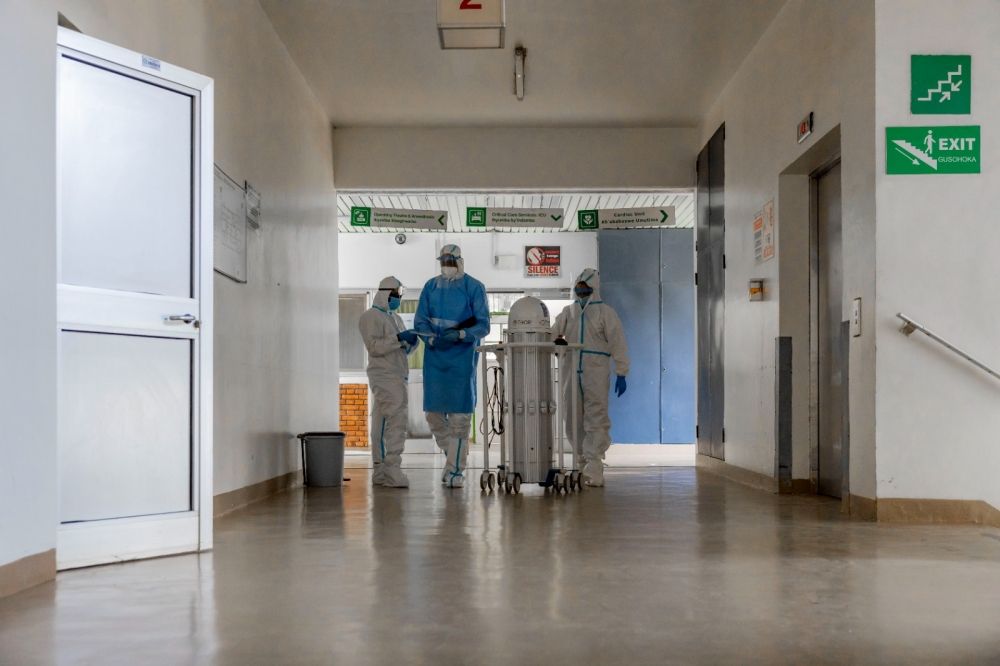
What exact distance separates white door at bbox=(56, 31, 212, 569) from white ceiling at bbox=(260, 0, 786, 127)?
3135mm

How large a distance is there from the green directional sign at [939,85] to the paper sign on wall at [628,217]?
5361 mm

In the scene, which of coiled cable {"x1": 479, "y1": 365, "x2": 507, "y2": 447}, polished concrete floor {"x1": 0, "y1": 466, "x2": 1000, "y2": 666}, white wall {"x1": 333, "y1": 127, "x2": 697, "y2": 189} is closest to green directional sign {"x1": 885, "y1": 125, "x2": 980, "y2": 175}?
polished concrete floor {"x1": 0, "y1": 466, "x2": 1000, "y2": 666}

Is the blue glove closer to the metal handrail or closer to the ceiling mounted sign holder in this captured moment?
the ceiling mounted sign holder

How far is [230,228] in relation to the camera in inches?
225

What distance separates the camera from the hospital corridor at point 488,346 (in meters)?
2.77

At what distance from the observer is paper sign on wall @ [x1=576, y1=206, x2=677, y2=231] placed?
10.3 meters

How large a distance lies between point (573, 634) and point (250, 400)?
4269 mm

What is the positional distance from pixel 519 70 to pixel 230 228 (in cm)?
322

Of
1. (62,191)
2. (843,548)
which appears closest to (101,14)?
(62,191)

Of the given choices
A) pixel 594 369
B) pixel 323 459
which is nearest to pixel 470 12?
pixel 594 369

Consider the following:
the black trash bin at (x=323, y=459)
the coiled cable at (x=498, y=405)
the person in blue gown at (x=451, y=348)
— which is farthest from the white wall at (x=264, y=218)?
the coiled cable at (x=498, y=405)

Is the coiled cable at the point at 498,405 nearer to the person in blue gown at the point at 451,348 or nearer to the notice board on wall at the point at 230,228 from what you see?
the person in blue gown at the point at 451,348

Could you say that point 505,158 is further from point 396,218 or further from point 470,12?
point 470,12

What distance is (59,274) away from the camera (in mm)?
3424
